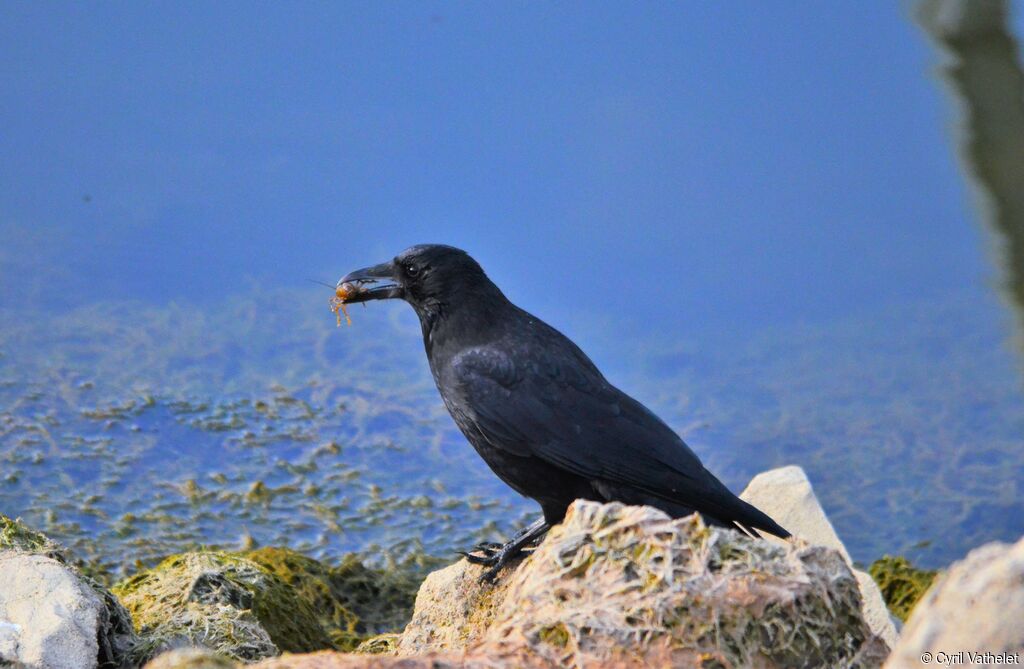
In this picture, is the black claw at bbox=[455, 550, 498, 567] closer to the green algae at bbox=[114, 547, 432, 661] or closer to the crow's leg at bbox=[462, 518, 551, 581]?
the crow's leg at bbox=[462, 518, 551, 581]

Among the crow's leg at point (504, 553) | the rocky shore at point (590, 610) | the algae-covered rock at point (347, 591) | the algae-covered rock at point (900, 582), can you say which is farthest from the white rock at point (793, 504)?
the algae-covered rock at point (347, 591)

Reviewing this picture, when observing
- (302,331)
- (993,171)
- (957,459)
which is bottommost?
(957,459)

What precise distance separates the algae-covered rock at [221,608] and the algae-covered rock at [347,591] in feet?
0.91

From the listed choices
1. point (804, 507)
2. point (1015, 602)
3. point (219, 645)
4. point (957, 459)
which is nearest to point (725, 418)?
point (957, 459)

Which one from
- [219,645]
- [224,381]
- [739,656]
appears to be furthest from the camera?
[224,381]

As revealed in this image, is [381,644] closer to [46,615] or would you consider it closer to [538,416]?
[538,416]

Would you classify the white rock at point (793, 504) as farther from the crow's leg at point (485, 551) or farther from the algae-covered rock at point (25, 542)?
the algae-covered rock at point (25, 542)

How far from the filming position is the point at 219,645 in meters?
4.28

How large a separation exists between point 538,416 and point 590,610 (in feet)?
6.94

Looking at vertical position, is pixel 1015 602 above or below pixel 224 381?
below

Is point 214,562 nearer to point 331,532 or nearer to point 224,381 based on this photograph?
point 331,532

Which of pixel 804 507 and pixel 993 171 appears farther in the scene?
pixel 993 171

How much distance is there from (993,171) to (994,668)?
785 centimetres

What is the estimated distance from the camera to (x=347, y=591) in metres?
6.00
